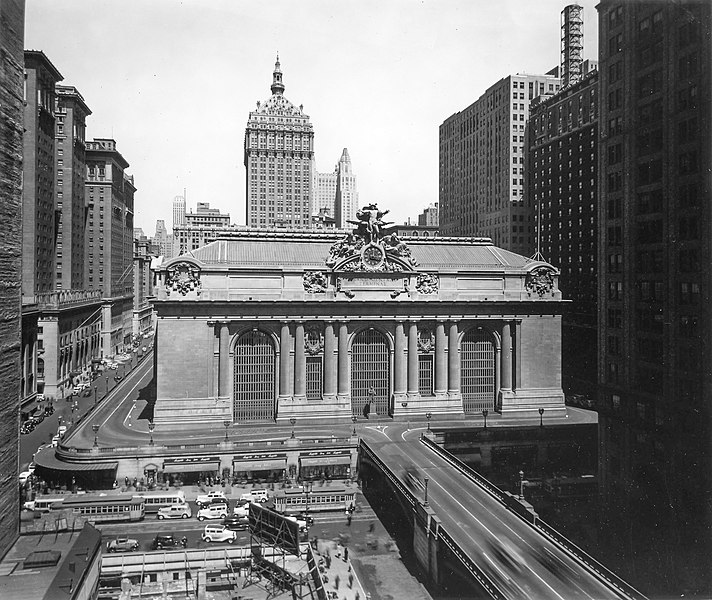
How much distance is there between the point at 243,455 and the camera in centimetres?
6044

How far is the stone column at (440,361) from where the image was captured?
75.9m

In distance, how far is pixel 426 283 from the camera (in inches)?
3000

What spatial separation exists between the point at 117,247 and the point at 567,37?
406ft

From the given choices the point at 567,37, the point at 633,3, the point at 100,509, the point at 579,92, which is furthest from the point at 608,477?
the point at 567,37

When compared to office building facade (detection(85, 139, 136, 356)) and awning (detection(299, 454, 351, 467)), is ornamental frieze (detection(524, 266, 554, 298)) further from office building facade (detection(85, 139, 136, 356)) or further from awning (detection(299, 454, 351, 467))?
office building facade (detection(85, 139, 136, 356))

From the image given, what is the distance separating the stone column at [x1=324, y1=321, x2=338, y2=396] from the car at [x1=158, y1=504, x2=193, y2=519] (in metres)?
24.1

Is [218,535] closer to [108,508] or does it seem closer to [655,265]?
[108,508]

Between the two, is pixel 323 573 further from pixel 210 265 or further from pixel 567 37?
pixel 567 37

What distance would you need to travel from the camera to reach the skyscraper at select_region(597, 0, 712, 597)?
6019 cm

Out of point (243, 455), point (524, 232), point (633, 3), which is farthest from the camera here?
point (524, 232)

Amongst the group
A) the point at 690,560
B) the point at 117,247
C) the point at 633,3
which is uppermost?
the point at 633,3

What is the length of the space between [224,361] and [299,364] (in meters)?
8.75

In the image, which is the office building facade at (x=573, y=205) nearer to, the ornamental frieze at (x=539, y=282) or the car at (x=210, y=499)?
the ornamental frieze at (x=539, y=282)

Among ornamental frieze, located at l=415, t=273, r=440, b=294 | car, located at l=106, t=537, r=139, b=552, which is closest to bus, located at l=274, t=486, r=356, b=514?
car, located at l=106, t=537, r=139, b=552
